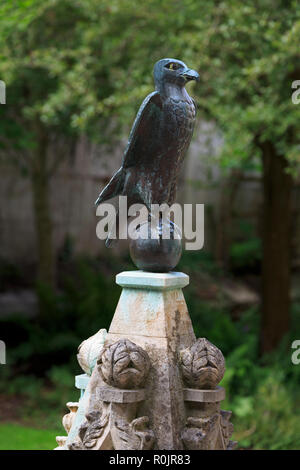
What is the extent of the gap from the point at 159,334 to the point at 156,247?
21.1 inches

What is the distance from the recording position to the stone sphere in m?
3.44

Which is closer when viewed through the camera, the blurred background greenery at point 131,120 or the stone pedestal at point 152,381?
the stone pedestal at point 152,381

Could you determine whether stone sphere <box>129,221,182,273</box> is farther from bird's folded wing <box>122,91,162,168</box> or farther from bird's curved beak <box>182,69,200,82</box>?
bird's curved beak <box>182,69,200,82</box>

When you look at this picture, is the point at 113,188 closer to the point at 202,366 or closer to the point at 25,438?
the point at 202,366

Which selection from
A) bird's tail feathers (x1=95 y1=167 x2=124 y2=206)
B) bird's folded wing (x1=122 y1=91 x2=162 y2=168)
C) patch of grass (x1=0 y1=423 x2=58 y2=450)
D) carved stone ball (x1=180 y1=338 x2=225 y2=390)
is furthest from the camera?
patch of grass (x1=0 y1=423 x2=58 y2=450)

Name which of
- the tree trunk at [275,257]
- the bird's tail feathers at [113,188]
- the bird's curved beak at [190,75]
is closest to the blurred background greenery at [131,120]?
the tree trunk at [275,257]

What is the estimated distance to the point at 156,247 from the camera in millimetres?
3436

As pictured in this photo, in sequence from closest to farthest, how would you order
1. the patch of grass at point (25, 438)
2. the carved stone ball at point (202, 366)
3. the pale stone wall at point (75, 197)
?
1. the carved stone ball at point (202, 366)
2. the patch of grass at point (25, 438)
3. the pale stone wall at point (75, 197)

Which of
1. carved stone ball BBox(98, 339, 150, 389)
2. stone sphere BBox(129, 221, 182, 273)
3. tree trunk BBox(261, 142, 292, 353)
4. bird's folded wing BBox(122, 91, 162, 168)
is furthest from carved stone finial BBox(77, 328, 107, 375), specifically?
tree trunk BBox(261, 142, 292, 353)

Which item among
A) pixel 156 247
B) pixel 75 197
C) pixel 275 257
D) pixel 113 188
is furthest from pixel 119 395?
pixel 75 197

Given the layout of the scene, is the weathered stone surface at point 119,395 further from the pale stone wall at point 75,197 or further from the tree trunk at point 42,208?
the pale stone wall at point 75,197

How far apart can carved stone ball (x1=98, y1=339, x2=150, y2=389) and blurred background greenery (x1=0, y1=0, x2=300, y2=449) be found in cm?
365

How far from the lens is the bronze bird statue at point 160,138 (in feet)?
11.3

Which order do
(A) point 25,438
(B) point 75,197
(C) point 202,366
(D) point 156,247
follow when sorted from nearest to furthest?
1. (C) point 202,366
2. (D) point 156,247
3. (A) point 25,438
4. (B) point 75,197
